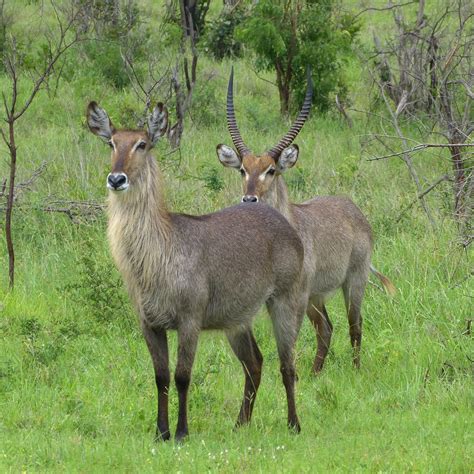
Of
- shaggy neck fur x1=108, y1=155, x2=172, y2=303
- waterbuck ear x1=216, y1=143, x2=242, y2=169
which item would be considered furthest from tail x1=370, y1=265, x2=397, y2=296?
shaggy neck fur x1=108, y1=155, x2=172, y2=303

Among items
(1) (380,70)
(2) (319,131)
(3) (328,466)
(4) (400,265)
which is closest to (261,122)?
(2) (319,131)

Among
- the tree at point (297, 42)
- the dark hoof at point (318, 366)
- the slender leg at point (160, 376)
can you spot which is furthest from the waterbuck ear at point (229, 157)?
the tree at point (297, 42)

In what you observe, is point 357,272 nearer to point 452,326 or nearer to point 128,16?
point 452,326

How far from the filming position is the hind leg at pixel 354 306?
22.1 ft

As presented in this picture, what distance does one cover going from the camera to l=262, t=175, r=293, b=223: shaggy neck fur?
21.9 feet

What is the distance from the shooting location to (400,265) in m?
7.63

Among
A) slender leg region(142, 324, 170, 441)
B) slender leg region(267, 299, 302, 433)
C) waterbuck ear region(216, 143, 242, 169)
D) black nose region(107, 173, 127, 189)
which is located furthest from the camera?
waterbuck ear region(216, 143, 242, 169)

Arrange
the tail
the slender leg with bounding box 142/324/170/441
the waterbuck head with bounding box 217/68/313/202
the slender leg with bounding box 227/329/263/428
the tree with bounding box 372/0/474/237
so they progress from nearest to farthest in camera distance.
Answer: the slender leg with bounding box 142/324/170/441, the slender leg with bounding box 227/329/263/428, the waterbuck head with bounding box 217/68/313/202, the tail, the tree with bounding box 372/0/474/237

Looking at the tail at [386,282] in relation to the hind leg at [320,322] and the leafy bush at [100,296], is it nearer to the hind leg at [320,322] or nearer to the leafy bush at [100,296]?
the hind leg at [320,322]

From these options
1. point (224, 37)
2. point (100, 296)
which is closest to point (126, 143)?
point (100, 296)

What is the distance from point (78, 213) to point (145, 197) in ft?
11.6

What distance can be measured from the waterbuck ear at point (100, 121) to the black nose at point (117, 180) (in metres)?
0.43

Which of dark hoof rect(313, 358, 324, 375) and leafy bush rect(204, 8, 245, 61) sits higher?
leafy bush rect(204, 8, 245, 61)

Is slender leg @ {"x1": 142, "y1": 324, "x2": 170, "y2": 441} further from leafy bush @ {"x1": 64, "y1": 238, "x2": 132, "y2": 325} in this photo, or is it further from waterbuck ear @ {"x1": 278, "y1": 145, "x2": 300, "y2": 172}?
waterbuck ear @ {"x1": 278, "y1": 145, "x2": 300, "y2": 172}
